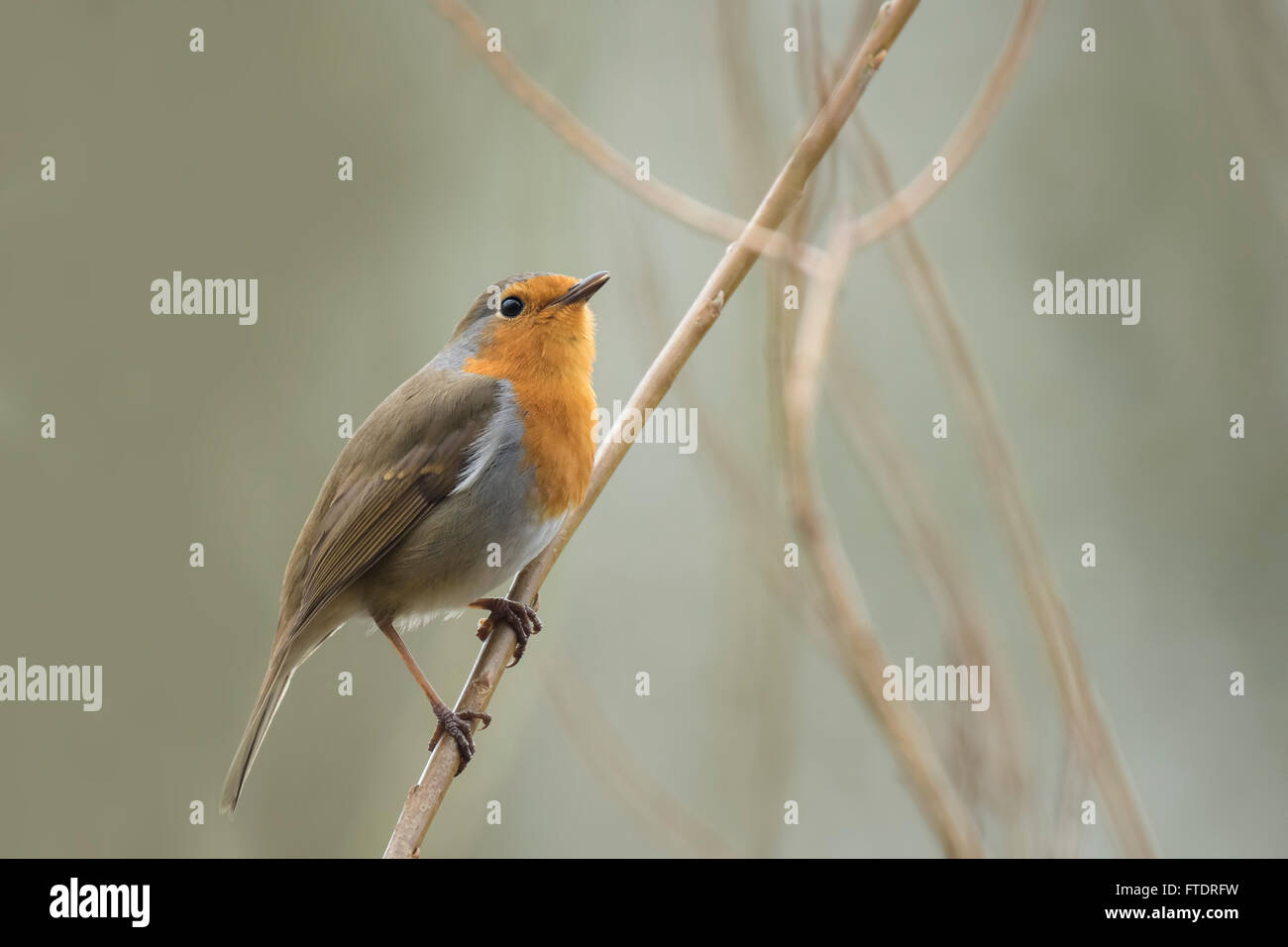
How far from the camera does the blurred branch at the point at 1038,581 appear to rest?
215cm

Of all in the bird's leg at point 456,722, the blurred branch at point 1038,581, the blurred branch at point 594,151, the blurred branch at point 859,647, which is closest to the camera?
the blurred branch at point 859,647

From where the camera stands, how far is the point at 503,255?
6043 millimetres

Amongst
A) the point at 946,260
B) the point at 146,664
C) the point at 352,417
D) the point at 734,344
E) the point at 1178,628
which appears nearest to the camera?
the point at 734,344

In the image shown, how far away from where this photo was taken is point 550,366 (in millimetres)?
4102

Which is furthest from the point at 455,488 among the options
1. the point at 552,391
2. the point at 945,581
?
the point at 945,581

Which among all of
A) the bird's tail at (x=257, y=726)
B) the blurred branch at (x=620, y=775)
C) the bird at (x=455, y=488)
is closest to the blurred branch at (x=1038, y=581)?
the blurred branch at (x=620, y=775)

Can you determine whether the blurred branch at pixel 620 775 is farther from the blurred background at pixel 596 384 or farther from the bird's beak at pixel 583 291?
the bird's beak at pixel 583 291

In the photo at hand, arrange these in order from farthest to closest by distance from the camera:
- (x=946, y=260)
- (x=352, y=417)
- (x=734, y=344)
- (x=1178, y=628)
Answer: (x=946, y=260)
(x=1178, y=628)
(x=352, y=417)
(x=734, y=344)

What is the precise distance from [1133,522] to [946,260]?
2.01 meters

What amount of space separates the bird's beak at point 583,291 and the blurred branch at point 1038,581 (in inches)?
61.5

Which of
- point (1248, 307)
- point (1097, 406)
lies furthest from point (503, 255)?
point (1248, 307)

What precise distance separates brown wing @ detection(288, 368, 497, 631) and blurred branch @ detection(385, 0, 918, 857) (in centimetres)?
49

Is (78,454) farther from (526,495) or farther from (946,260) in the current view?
(946,260)

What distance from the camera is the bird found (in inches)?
151
